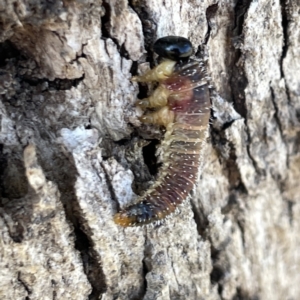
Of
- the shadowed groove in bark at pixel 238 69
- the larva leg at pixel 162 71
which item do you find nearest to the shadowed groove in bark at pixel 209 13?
the shadowed groove in bark at pixel 238 69

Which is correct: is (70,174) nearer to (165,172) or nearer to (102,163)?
(102,163)

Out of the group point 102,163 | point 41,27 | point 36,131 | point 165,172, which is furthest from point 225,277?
point 41,27

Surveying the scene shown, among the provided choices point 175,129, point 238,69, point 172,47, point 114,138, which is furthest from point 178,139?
point 238,69

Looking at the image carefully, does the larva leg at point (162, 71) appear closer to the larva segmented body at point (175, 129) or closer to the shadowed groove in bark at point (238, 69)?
the larva segmented body at point (175, 129)

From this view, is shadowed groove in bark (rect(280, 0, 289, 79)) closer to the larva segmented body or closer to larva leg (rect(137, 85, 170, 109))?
the larva segmented body

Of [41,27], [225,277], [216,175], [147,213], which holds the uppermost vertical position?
[41,27]

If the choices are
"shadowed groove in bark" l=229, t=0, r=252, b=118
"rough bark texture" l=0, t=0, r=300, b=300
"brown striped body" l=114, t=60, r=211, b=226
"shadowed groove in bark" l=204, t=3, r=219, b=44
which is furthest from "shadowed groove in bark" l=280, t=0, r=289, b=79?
"brown striped body" l=114, t=60, r=211, b=226

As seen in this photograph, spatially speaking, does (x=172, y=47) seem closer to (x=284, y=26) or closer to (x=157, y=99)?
(x=157, y=99)

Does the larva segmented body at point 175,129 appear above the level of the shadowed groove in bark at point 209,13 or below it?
below

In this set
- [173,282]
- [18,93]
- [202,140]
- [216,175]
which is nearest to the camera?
[18,93]
